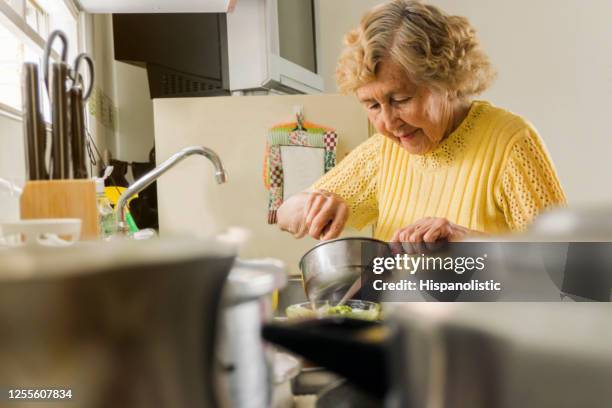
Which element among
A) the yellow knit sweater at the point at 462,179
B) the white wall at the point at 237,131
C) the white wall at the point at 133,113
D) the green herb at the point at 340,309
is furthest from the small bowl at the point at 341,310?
the white wall at the point at 133,113

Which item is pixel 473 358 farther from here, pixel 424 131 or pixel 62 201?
pixel 424 131

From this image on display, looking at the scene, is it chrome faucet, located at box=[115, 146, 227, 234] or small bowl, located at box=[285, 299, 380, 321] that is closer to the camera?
small bowl, located at box=[285, 299, 380, 321]

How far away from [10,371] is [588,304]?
0.69 ft

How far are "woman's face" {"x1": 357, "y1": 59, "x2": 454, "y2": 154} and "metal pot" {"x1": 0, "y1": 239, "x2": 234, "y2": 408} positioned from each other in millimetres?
490

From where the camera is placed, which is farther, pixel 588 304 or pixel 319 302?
pixel 319 302

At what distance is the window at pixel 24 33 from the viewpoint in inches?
22.2

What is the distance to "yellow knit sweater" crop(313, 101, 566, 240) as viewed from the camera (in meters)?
0.53

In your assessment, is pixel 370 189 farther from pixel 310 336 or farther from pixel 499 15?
pixel 310 336

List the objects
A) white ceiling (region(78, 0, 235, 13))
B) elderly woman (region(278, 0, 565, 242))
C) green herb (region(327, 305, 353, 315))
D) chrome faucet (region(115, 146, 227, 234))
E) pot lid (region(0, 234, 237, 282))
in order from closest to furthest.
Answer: pot lid (region(0, 234, 237, 282)) < green herb (region(327, 305, 353, 315)) < chrome faucet (region(115, 146, 227, 234)) < elderly woman (region(278, 0, 565, 242)) < white ceiling (region(78, 0, 235, 13))

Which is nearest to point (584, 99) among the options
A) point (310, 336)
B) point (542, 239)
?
point (542, 239)

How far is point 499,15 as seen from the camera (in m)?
0.71

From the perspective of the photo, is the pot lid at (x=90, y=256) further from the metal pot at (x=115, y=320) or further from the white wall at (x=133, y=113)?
the white wall at (x=133, y=113)

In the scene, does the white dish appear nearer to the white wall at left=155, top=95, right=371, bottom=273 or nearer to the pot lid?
the pot lid

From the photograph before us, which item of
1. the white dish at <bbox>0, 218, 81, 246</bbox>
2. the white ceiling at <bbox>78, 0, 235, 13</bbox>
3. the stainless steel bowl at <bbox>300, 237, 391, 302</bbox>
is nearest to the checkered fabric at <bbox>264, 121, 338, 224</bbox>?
the white ceiling at <bbox>78, 0, 235, 13</bbox>
